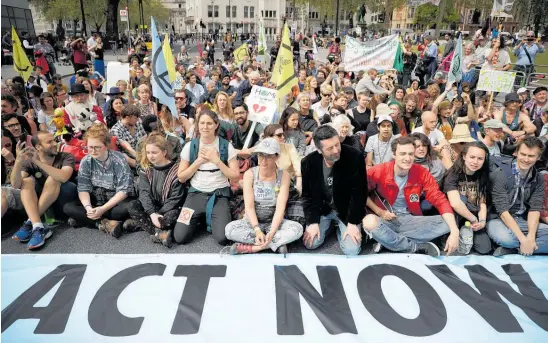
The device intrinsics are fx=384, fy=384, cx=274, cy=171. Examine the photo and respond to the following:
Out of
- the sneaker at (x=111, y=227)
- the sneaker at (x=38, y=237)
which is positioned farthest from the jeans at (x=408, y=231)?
the sneaker at (x=38, y=237)

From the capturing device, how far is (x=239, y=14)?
3900 inches

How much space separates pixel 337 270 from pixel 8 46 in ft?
81.3

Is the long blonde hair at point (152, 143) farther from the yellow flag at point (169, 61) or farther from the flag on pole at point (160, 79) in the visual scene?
the yellow flag at point (169, 61)

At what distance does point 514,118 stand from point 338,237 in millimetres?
4685

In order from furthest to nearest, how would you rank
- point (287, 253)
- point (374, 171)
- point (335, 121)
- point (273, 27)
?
1. point (273, 27)
2. point (335, 121)
3. point (374, 171)
4. point (287, 253)

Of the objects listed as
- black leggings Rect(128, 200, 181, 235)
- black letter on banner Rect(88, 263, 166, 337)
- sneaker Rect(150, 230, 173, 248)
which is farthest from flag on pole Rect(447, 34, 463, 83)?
black letter on banner Rect(88, 263, 166, 337)

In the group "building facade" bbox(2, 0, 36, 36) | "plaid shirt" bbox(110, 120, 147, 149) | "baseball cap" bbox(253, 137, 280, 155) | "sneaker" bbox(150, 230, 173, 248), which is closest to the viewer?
"baseball cap" bbox(253, 137, 280, 155)

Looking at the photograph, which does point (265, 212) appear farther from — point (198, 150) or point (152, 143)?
point (152, 143)

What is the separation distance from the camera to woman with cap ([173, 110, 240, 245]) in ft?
14.2

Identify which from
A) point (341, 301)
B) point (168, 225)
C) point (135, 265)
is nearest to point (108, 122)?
point (168, 225)

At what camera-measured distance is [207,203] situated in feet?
14.7

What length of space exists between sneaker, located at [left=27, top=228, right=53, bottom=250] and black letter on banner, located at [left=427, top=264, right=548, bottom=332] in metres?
4.09

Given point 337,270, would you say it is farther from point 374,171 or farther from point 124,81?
point 124,81

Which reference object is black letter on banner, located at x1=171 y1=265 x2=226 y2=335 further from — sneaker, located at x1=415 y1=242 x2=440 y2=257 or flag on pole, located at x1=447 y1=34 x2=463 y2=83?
flag on pole, located at x1=447 y1=34 x2=463 y2=83
